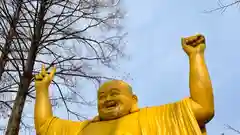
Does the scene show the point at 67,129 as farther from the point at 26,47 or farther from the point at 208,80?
the point at 26,47

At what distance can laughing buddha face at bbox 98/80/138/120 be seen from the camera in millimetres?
4734

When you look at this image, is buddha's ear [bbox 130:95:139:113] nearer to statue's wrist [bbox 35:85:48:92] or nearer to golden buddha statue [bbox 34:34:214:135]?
golden buddha statue [bbox 34:34:214:135]

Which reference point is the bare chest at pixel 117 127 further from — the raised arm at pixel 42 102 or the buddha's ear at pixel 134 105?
the raised arm at pixel 42 102

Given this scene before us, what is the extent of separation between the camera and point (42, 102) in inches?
200

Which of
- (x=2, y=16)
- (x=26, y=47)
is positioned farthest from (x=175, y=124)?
(x=2, y=16)

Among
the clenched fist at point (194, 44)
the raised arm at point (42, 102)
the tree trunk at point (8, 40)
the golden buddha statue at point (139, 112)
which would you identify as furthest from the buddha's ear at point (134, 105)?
the tree trunk at point (8, 40)

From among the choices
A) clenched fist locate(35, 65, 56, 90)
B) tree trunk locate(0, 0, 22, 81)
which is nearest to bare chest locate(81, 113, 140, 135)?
clenched fist locate(35, 65, 56, 90)

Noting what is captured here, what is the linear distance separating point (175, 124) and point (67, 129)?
1402 mm

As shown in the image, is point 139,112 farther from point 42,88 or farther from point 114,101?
point 42,88

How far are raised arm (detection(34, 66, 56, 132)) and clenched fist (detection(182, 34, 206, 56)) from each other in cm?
187

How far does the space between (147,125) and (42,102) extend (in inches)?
57.6

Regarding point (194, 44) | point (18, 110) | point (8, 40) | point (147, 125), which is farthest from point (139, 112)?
point (8, 40)

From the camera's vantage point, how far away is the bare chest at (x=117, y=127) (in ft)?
14.6

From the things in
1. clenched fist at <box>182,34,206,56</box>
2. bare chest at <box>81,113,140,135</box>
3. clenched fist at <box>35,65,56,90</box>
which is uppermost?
clenched fist at <box>182,34,206,56</box>
